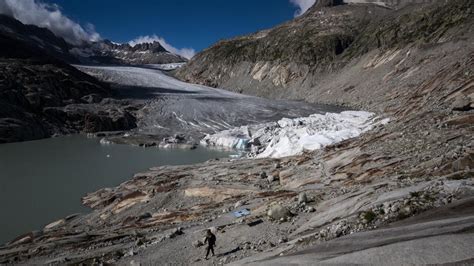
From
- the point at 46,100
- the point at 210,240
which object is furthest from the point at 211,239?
the point at 46,100

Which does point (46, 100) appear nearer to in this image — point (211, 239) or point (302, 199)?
point (302, 199)

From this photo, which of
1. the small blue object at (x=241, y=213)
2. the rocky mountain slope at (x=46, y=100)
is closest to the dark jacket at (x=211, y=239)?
the small blue object at (x=241, y=213)

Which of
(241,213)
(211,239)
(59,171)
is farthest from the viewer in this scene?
(59,171)

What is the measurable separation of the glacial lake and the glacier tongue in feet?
8.42

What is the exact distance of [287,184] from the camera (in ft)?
60.8

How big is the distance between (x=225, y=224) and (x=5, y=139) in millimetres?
40190

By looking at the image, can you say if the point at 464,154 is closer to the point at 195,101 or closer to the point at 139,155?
the point at 139,155

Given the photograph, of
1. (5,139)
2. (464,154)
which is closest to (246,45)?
(5,139)

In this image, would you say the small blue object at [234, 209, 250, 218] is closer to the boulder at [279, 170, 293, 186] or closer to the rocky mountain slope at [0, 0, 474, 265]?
the rocky mountain slope at [0, 0, 474, 265]

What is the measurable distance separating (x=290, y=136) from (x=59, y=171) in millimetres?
17257

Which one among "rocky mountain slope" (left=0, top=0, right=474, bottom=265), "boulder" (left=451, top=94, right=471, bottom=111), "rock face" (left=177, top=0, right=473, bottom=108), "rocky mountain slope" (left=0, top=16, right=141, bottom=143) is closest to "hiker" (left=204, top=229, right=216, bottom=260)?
"rocky mountain slope" (left=0, top=0, right=474, bottom=265)

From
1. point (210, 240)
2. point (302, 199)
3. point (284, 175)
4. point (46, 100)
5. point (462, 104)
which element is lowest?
point (210, 240)

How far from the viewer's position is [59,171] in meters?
32.2

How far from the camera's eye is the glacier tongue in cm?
2812
